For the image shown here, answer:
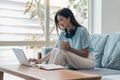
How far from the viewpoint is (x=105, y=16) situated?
3930 mm

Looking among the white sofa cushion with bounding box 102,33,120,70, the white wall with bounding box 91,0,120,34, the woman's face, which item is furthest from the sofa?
the white wall with bounding box 91,0,120,34

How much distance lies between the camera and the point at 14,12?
3.42 metres

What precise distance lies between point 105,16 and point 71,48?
1.69 m

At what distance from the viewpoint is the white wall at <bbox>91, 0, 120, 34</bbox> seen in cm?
391

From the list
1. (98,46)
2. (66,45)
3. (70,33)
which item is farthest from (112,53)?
(66,45)

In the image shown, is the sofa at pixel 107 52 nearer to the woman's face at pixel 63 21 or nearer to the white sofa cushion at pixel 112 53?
the white sofa cushion at pixel 112 53

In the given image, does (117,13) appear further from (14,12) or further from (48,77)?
(48,77)

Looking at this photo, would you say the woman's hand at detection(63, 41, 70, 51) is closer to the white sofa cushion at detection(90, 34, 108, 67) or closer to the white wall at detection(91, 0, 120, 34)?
the white sofa cushion at detection(90, 34, 108, 67)

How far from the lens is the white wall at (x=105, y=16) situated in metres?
3.91

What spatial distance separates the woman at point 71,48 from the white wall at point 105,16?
1.25m

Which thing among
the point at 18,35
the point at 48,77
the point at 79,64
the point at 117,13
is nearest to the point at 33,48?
the point at 18,35

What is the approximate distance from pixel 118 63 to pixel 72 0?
65.5 inches

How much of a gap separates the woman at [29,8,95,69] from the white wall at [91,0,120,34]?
4.10 ft

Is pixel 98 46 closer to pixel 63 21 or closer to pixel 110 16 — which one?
pixel 63 21
